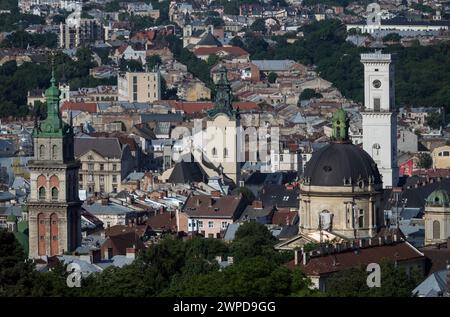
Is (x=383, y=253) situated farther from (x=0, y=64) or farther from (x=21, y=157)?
(x=0, y=64)

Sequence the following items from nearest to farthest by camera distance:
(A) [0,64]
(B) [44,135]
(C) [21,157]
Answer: (B) [44,135] → (C) [21,157] → (A) [0,64]

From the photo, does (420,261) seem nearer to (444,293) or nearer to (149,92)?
(444,293)

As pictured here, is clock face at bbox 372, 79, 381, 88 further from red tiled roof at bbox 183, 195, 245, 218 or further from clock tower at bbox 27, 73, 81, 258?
clock tower at bbox 27, 73, 81, 258

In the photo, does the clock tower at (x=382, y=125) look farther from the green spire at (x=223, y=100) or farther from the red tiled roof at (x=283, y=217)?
the green spire at (x=223, y=100)

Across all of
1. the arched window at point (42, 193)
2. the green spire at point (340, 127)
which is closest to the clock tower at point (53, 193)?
the arched window at point (42, 193)

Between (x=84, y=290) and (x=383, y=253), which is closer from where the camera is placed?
(x=84, y=290)

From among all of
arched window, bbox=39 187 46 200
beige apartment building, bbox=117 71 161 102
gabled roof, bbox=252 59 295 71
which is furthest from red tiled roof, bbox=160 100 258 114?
arched window, bbox=39 187 46 200

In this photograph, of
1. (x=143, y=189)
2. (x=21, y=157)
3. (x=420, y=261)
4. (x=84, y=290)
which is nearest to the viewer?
(x=84, y=290)
